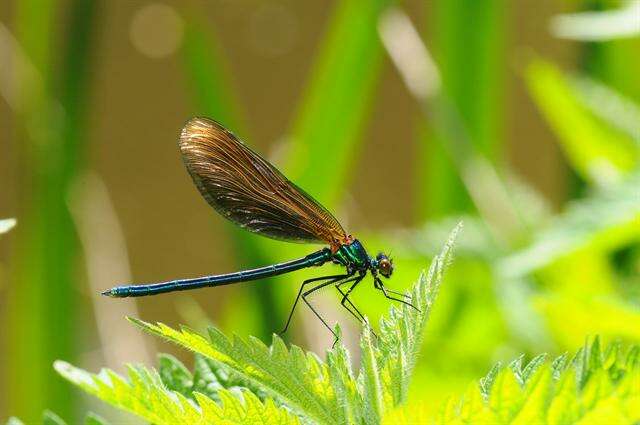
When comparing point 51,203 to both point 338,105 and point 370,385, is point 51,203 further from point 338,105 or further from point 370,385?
point 370,385

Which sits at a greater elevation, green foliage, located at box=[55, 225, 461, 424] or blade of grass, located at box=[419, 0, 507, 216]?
blade of grass, located at box=[419, 0, 507, 216]

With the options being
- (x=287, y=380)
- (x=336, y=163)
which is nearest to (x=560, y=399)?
(x=287, y=380)

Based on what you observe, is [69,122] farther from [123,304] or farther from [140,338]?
[140,338]

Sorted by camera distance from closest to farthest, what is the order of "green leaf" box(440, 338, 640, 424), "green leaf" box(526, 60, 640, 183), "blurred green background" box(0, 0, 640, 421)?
"green leaf" box(440, 338, 640, 424) → "blurred green background" box(0, 0, 640, 421) → "green leaf" box(526, 60, 640, 183)

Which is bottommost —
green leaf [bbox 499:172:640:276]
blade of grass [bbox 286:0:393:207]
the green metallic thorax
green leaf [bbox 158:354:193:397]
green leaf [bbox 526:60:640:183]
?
green leaf [bbox 158:354:193:397]

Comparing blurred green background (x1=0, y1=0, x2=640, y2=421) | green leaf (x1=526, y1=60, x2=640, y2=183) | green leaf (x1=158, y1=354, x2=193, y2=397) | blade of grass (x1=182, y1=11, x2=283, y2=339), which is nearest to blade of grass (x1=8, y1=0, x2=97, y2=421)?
blurred green background (x1=0, y1=0, x2=640, y2=421)

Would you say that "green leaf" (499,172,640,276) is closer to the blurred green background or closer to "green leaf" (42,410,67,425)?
the blurred green background

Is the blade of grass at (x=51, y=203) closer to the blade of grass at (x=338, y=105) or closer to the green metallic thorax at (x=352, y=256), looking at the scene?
the blade of grass at (x=338, y=105)
